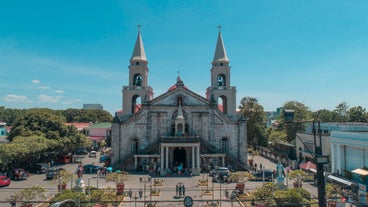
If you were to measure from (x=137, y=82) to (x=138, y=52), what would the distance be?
211 inches

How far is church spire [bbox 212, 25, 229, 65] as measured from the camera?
48.8m

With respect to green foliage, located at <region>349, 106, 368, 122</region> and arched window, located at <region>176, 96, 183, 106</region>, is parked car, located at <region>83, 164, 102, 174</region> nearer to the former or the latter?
arched window, located at <region>176, 96, 183, 106</region>

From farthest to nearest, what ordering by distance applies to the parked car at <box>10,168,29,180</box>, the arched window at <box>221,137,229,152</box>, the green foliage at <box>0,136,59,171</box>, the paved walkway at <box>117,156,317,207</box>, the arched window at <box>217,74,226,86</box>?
the arched window at <box>217,74,226,86</box>, the arched window at <box>221,137,229,152</box>, the parked car at <box>10,168,29,180</box>, the green foliage at <box>0,136,59,171</box>, the paved walkway at <box>117,156,317,207</box>

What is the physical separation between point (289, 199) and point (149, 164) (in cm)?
2665

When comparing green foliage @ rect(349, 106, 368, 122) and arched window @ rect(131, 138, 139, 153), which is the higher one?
green foliage @ rect(349, 106, 368, 122)

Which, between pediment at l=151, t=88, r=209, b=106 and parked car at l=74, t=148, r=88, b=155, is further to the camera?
parked car at l=74, t=148, r=88, b=155

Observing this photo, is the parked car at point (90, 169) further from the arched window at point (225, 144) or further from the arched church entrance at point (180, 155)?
the arched window at point (225, 144)

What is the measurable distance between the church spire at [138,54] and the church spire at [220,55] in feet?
41.3

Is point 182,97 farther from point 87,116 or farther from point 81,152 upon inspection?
point 87,116

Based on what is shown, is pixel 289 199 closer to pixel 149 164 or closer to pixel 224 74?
pixel 149 164

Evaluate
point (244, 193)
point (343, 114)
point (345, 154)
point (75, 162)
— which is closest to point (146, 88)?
point (75, 162)

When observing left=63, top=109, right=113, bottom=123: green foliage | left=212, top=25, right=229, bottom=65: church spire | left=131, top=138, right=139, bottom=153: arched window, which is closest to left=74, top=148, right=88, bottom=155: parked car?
left=131, top=138, right=139, bottom=153: arched window

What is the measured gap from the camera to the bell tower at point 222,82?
48125mm

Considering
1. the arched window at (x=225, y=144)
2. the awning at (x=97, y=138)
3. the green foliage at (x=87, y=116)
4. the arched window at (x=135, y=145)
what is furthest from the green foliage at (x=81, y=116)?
the arched window at (x=225, y=144)
